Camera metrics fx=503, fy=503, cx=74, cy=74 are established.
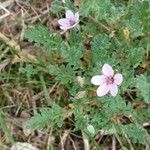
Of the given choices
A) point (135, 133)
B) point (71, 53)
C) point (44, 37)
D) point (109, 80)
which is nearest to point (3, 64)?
point (44, 37)

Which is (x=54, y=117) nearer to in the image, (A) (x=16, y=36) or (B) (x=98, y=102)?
(B) (x=98, y=102)

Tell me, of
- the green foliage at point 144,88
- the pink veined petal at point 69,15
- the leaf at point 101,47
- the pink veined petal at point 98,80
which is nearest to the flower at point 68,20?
the pink veined petal at point 69,15

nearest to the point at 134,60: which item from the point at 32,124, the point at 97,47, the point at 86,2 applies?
the point at 97,47

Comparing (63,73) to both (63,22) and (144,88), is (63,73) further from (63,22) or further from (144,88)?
(144,88)

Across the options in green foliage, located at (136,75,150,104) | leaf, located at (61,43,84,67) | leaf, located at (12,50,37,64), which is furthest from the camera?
leaf, located at (12,50,37,64)

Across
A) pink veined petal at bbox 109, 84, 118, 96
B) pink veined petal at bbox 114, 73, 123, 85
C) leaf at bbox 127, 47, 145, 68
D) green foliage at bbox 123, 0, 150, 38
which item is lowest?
pink veined petal at bbox 109, 84, 118, 96

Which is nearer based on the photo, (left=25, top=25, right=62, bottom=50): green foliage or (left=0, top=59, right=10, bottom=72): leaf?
(left=25, top=25, right=62, bottom=50): green foliage

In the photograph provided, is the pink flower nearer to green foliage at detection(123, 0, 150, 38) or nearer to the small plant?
the small plant

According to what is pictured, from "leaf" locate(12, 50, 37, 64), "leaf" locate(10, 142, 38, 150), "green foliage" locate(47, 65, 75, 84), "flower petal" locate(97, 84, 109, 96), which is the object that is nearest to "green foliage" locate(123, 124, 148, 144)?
"flower petal" locate(97, 84, 109, 96)
